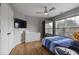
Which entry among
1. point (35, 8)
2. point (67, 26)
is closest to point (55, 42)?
point (67, 26)

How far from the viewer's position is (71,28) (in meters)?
1.93

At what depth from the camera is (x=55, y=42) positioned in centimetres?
199

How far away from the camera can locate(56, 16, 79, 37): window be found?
1866 mm

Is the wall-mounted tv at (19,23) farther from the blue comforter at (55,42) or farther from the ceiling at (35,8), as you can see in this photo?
the blue comforter at (55,42)

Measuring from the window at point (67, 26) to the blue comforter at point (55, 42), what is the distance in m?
0.10

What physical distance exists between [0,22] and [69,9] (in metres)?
1.38

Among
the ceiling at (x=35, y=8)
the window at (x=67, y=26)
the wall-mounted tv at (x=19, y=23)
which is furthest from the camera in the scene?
the wall-mounted tv at (x=19, y=23)

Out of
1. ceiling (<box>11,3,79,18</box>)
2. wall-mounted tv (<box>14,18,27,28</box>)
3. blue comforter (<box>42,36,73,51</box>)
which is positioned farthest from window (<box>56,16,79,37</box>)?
wall-mounted tv (<box>14,18,27,28</box>)

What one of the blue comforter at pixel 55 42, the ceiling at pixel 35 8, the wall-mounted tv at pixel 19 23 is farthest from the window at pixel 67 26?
the wall-mounted tv at pixel 19 23

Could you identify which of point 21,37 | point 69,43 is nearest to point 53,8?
point 69,43

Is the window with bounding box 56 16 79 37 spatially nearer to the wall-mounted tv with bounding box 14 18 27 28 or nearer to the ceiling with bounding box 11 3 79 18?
the ceiling with bounding box 11 3 79 18

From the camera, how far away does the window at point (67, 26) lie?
73.5 inches
